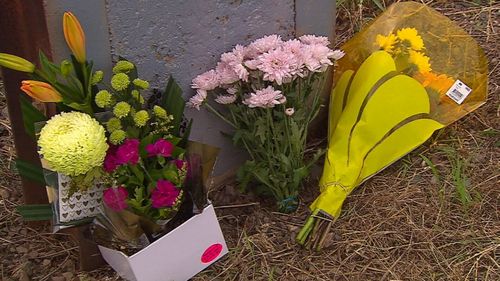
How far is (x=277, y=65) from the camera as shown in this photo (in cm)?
203

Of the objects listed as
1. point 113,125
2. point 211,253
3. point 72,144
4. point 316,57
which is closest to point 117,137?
point 113,125

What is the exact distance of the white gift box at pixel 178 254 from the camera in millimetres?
1859

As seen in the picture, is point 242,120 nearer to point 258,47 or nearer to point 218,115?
point 218,115

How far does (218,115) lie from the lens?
7.11 ft

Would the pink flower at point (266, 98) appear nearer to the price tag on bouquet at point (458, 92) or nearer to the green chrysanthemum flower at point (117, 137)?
the green chrysanthemum flower at point (117, 137)

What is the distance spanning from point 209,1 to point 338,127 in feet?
2.02

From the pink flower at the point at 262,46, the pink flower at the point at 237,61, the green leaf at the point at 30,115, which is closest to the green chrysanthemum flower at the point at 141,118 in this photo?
the green leaf at the point at 30,115

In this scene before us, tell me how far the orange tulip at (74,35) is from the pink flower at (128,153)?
0.25 meters

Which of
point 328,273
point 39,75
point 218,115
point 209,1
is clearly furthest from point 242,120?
point 39,75

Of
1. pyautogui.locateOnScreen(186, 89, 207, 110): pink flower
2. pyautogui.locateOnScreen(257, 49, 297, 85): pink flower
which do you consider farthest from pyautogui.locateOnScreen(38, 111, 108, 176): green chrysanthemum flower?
pyautogui.locateOnScreen(257, 49, 297, 85): pink flower

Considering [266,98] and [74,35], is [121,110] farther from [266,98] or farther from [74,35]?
[266,98]

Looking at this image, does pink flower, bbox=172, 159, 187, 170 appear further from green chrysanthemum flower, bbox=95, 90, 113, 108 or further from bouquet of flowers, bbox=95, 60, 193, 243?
green chrysanthemum flower, bbox=95, 90, 113, 108

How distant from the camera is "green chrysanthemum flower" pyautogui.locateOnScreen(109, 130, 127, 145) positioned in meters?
1.73

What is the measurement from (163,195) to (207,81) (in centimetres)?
45
